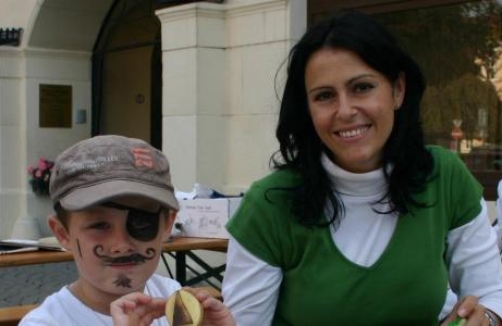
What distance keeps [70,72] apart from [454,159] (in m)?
9.23

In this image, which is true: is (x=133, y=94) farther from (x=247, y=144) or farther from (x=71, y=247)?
(x=71, y=247)

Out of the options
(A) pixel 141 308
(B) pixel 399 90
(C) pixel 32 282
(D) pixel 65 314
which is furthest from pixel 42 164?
(A) pixel 141 308

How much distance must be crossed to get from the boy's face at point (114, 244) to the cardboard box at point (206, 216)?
3.55m

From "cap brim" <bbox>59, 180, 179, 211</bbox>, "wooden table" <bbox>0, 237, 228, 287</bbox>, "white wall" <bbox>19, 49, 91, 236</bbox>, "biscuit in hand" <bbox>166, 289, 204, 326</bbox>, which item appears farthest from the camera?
"white wall" <bbox>19, 49, 91, 236</bbox>

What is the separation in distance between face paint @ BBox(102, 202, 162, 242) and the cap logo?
0.10 meters

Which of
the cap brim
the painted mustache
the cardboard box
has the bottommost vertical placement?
the cardboard box

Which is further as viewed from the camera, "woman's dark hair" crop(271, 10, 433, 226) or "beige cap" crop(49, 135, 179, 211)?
"woman's dark hair" crop(271, 10, 433, 226)

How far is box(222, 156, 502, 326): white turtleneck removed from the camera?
6.68 feet

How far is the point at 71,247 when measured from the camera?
1770mm

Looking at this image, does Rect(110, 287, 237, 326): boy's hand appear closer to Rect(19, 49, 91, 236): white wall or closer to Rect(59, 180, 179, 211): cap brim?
Rect(59, 180, 179, 211): cap brim

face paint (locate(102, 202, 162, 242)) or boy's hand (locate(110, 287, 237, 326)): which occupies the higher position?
face paint (locate(102, 202, 162, 242))

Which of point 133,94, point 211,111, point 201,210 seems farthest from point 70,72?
point 201,210

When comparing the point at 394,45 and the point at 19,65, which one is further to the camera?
the point at 19,65

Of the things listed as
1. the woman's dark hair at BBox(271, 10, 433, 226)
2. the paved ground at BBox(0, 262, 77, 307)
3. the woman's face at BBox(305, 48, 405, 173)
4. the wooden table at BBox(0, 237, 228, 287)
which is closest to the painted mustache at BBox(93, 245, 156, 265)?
the woman's dark hair at BBox(271, 10, 433, 226)
